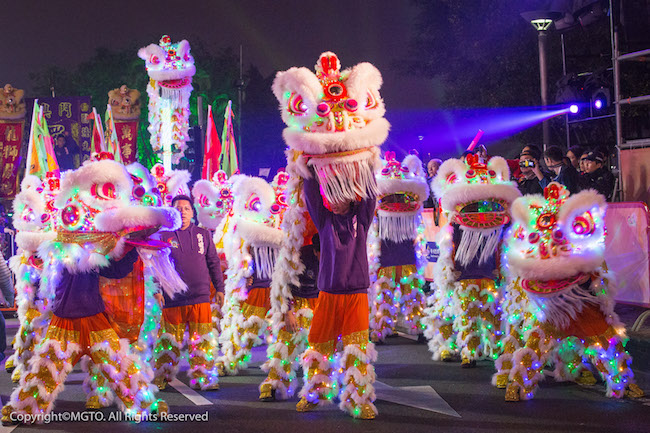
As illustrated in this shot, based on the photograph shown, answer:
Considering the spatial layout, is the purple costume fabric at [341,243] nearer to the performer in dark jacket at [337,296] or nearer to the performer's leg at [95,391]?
the performer in dark jacket at [337,296]

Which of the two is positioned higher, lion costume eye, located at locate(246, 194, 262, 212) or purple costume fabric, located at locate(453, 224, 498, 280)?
lion costume eye, located at locate(246, 194, 262, 212)

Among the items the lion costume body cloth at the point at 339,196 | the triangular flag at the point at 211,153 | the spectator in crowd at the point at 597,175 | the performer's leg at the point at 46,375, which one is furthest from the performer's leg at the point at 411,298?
the triangular flag at the point at 211,153

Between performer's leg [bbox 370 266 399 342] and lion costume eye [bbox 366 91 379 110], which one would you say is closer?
lion costume eye [bbox 366 91 379 110]

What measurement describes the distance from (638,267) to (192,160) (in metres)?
11.1

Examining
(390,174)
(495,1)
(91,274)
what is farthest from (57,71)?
(91,274)

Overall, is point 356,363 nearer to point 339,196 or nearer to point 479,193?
point 339,196

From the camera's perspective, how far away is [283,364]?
6430 mm

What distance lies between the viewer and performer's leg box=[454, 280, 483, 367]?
7.73 meters

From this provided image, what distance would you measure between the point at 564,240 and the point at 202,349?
3.41 meters

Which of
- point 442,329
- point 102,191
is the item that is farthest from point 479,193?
point 102,191

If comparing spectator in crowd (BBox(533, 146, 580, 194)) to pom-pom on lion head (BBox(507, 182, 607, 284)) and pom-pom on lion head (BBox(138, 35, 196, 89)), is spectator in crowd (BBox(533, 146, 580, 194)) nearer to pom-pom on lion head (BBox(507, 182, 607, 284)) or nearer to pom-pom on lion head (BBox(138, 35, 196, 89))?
pom-pom on lion head (BBox(507, 182, 607, 284))

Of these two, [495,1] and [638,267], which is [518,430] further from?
[495,1]

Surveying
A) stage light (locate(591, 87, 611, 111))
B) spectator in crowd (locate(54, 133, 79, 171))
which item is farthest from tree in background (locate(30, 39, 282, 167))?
stage light (locate(591, 87, 611, 111))

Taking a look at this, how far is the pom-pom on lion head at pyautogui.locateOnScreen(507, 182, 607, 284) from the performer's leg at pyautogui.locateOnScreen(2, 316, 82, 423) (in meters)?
3.58
